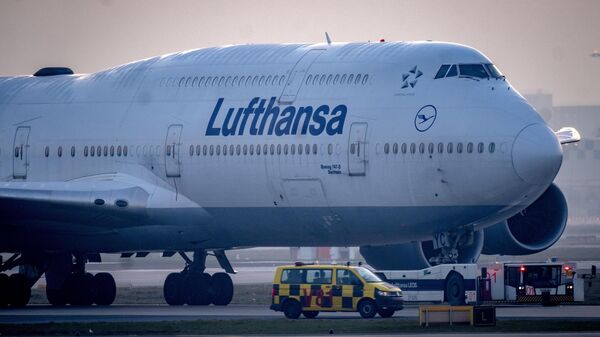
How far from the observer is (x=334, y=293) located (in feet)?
144

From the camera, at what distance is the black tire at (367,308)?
4319 centimetres

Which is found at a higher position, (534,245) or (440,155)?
(440,155)

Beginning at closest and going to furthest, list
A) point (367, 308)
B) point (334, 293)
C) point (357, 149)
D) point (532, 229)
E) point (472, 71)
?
point (367, 308) → point (334, 293) → point (357, 149) → point (472, 71) → point (532, 229)

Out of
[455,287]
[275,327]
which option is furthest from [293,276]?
[275,327]

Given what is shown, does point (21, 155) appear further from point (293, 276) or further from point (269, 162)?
point (293, 276)

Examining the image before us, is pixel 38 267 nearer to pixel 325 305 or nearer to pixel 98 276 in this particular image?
pixel 98 276

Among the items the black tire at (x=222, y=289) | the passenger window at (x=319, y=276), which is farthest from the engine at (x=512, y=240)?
the passenger window at (x=319, y=276)

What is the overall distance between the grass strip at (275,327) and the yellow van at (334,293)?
127cm

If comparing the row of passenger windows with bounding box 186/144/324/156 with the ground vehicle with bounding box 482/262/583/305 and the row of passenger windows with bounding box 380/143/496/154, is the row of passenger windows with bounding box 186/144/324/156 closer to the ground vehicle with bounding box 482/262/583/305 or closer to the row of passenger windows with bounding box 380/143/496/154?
the row of passenger windows with bounding box 380/143/496/154

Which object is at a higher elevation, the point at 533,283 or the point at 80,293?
the point at 533,283

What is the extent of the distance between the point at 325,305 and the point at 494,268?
813 cm

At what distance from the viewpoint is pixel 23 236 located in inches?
2025

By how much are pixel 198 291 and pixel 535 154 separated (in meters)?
15.0

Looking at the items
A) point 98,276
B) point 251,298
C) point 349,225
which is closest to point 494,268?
point 349,225
